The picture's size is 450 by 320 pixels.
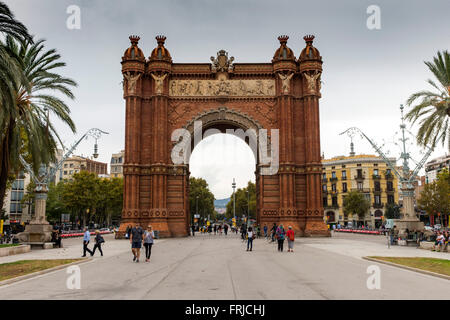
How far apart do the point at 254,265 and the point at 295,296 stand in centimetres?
689

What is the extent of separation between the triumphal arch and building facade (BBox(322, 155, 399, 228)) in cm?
4743

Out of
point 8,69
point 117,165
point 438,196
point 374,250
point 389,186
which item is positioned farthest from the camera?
A: point 117,165

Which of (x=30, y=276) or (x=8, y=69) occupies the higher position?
(x=8, y=69)

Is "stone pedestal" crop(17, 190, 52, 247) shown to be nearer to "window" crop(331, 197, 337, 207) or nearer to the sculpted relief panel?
the sculpted relief panel

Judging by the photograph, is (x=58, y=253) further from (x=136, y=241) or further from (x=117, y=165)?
(x=117, y=165)

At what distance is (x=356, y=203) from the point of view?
7688cm

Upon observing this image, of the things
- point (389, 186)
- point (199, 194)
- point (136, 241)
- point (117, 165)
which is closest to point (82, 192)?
point (199, 194)

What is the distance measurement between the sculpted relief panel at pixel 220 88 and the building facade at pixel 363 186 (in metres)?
49.2

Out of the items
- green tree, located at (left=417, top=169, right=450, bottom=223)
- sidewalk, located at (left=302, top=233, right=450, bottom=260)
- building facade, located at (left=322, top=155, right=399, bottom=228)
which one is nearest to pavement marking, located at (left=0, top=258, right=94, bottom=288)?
sidewalk, located at (left=302, top=233, right=450, bottom=260)

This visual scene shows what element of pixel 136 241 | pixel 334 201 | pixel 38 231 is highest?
pixel 334 201

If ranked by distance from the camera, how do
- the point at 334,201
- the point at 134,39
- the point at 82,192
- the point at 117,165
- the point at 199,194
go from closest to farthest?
1. the point at 134,39
2. the point at 82,192
3. the point at 334,201
4. the point at 199,194
5. the point at 117,165

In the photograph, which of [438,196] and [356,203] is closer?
[438,196]

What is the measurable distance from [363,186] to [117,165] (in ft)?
247
